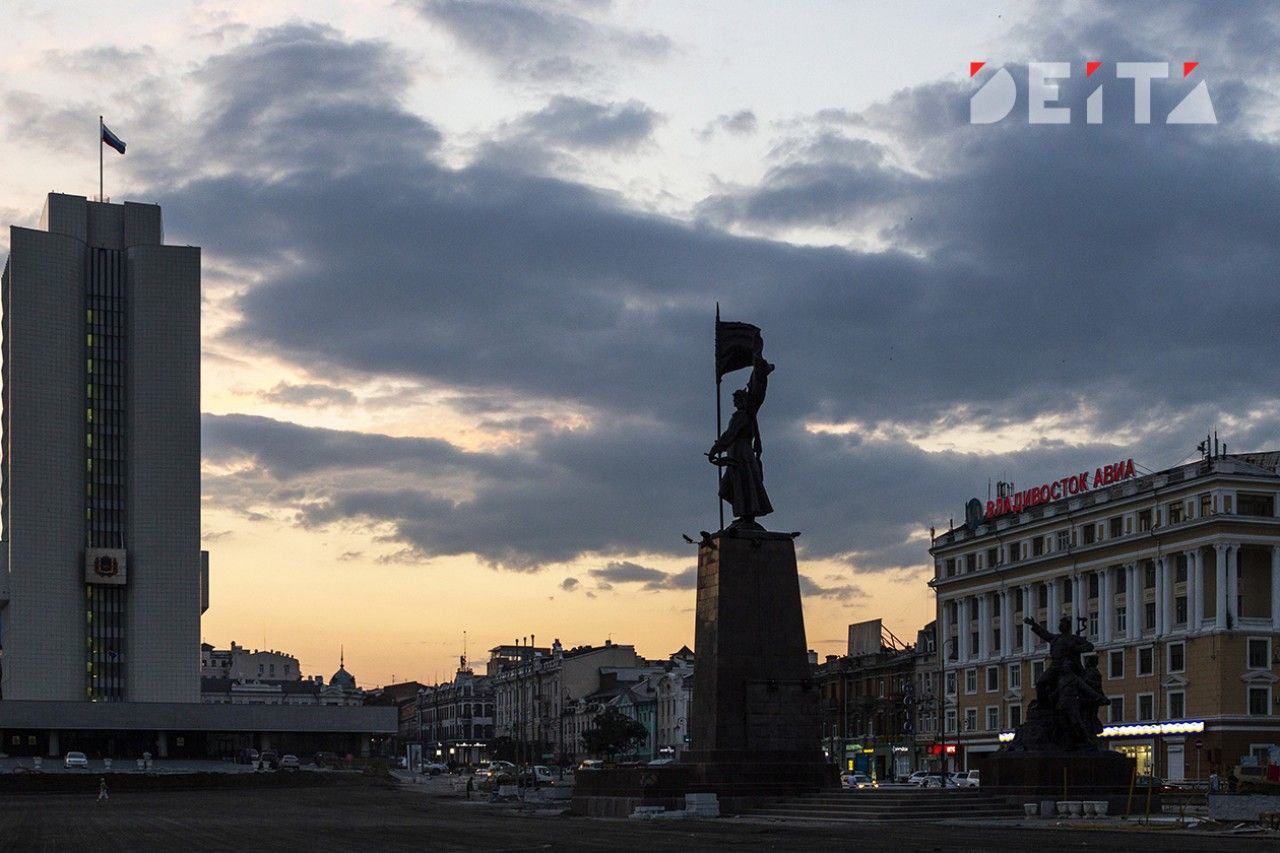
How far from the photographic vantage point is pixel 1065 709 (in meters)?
45.4

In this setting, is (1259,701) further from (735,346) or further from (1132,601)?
(735,346)

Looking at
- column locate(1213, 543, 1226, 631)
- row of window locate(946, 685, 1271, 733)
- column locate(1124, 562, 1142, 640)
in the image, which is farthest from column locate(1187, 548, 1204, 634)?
column locate(1124, 562, 1142, 640)

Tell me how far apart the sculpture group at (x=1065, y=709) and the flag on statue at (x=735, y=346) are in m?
12.1

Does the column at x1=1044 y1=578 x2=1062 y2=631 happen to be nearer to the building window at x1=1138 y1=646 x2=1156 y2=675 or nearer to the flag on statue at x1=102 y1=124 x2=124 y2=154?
the building window at x1=1138 y1=646 x2=1156 y2=675

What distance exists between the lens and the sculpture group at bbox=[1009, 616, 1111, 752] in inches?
1788

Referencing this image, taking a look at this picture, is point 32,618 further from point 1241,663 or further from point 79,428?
point 1241,663

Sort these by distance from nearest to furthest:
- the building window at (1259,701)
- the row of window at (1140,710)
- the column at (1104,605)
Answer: the building window at (1259,701), the row of window at (1140,710), the column at (1104,605)

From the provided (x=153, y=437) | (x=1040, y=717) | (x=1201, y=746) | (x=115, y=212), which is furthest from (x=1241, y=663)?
(x=115, y=212)

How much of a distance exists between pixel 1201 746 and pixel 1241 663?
4.78 meters

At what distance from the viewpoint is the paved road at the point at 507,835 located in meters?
31.1

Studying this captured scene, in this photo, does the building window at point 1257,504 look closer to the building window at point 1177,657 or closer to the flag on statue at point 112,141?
the building window at point 1177,657

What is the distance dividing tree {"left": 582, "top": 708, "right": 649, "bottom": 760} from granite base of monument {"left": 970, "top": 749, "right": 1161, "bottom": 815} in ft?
353

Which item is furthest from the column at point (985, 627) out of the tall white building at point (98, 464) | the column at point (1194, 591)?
the tall white building at point (98, 464)

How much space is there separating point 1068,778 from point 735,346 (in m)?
15.8
